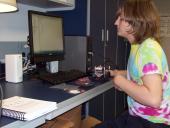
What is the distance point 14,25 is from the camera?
7.47 ft

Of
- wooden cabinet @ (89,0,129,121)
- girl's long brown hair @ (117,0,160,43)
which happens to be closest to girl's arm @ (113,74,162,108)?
girl's long brown hair @ (117,0,160,43)

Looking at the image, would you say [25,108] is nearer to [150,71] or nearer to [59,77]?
[150,71]

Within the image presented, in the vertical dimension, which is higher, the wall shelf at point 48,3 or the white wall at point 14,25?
the wall shelf at point 48,3

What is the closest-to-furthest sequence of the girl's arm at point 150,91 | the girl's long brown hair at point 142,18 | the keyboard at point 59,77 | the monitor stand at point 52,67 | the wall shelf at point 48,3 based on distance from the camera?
the girl's arm at point 150,91, the girl's long brown hair at point 142,18, the keyboard at point 59,77, the monitor stand at point 52,67, the wall shelf at point 48,3

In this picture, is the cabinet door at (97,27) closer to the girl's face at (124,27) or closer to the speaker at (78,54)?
the speaker at (78,54)

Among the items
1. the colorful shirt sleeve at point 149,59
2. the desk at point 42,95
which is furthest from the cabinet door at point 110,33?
the colorful shirt sleeve at point 149,59

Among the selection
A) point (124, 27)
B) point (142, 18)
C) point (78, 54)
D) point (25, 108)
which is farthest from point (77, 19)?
point (25, 108)

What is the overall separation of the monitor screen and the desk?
0.22m

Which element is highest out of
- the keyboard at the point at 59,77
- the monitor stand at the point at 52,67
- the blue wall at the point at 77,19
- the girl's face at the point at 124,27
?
the blue wall at the point at 77,19

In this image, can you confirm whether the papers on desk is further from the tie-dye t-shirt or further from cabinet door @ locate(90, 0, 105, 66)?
cabinet door @ locate(90, 0, 105, 66)

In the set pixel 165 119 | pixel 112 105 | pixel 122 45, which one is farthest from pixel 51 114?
pixel 122 45

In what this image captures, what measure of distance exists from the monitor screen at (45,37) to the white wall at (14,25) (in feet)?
1.45

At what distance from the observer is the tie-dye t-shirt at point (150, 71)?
1229 mm

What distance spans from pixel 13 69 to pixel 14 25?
2.22 feet
